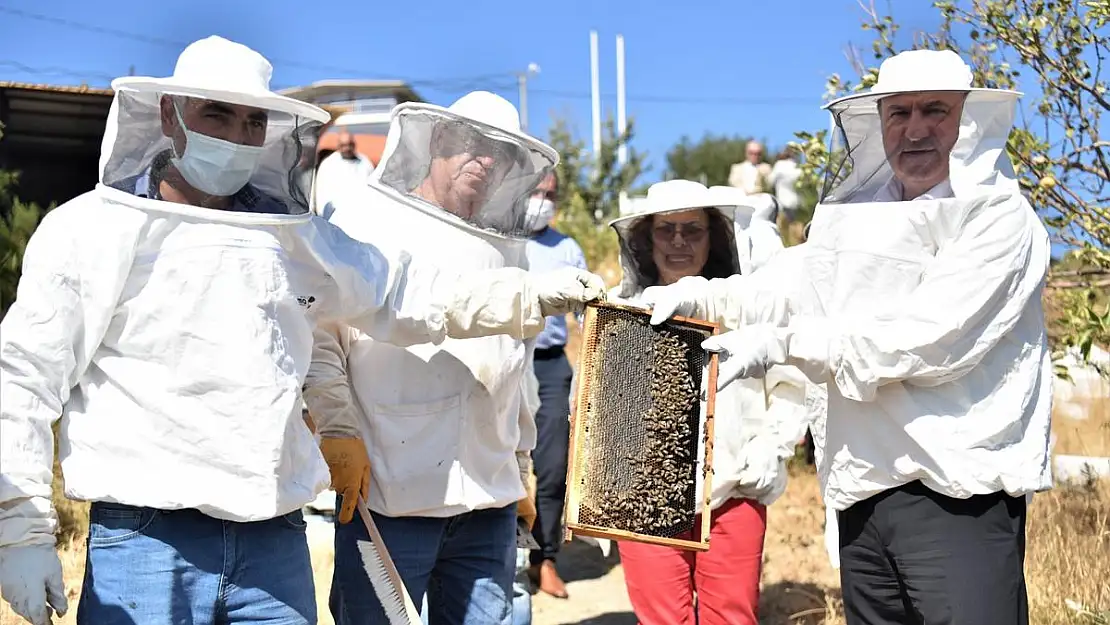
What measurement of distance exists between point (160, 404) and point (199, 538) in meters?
0.33

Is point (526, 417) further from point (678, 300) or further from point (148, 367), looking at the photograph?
point (148, 367)

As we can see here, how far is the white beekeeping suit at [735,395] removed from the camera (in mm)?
3961

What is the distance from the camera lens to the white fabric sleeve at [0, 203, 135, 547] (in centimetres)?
227

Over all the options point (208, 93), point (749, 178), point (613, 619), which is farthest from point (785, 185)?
point (208, 93)

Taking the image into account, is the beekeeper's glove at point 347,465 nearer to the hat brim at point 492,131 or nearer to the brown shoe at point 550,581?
the hat brim at point 492,131

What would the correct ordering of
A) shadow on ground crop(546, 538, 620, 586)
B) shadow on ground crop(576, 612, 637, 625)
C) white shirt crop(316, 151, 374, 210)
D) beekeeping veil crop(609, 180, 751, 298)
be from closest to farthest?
beekeeping veil crop(609, 180, 751, 298) → shadow on ground crop(576, 612, 637, 625) → shadow on ground crop(546, 538, 620, 586) → white shirt crop(316, 151, 374, 210)

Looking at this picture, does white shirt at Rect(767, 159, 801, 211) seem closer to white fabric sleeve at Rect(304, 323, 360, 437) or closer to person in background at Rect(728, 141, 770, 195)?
person in background at Rect(728, 141, 770, 195)

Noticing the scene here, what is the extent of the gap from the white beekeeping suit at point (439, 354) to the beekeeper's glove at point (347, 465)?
4cm

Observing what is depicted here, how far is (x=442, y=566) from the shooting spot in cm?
338

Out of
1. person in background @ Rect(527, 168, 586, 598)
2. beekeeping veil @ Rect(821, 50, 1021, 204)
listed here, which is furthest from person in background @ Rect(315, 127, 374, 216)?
beekeeping veil @ Rect(821, 50, 1021, 204)

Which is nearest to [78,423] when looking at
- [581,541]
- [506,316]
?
[506,316]

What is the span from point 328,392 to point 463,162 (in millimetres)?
807

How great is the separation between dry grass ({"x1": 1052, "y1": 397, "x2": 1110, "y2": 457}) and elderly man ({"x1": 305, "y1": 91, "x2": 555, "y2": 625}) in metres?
4.79

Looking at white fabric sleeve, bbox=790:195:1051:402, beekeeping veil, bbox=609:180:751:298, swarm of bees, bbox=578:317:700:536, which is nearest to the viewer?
white fabric sleeve, bbox=790:195:1051:402
